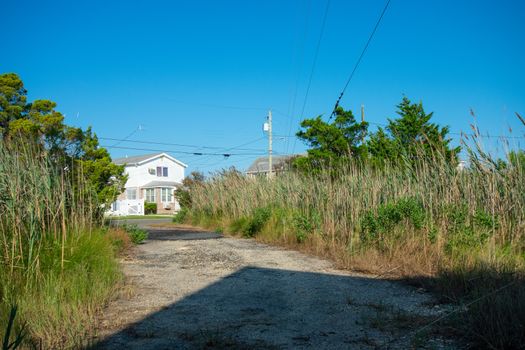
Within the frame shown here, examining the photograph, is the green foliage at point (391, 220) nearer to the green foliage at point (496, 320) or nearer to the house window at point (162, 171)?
the green foliage at point (496, 320)

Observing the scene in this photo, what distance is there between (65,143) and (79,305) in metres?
6.35

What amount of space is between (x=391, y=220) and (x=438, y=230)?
2.86 ft

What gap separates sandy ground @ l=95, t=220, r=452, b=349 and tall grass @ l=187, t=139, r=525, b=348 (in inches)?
16.2

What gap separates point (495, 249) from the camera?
232 inches

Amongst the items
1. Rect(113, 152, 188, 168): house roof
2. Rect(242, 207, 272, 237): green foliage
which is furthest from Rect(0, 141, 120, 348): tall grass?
Rect(113, 152, 188, 168): house roof

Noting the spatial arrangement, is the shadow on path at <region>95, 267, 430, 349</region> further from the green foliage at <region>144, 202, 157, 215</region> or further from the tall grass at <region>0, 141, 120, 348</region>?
the green foliage at <region>144, 202, 157, 215</region>

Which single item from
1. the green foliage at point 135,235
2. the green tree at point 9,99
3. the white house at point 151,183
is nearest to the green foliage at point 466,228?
the green foliage at point 135,235

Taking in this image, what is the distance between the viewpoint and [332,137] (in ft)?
66.1

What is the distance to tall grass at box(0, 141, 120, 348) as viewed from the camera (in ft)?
11.8

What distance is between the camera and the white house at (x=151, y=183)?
154ft

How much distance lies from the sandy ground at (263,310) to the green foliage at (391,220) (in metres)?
1.02

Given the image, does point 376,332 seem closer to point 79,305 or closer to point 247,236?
point 79,305

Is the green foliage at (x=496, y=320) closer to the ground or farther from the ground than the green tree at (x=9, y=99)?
closer to the ground

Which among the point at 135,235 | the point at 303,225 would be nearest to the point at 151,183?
the point at 135,235
